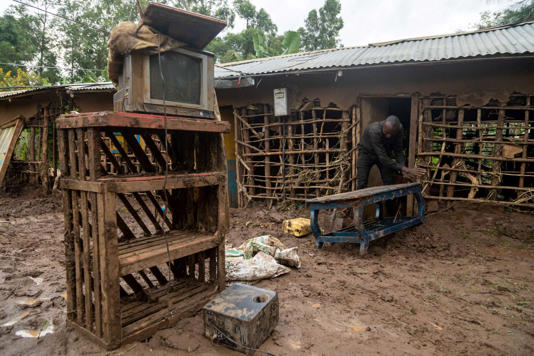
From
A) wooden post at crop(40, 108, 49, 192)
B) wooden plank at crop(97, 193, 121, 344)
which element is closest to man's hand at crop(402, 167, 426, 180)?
wooden plank at crop(97, 193, 121, 344)

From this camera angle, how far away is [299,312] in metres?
2.78

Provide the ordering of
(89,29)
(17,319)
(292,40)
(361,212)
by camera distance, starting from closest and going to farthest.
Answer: (17,319), (361,212), (292,40), (89,29)

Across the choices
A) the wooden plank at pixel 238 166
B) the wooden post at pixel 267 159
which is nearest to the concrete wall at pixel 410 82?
the wooden post at pixel 267 159

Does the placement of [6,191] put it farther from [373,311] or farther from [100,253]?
[373,311]

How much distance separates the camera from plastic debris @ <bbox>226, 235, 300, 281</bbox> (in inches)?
135

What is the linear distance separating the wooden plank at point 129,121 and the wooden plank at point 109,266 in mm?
461

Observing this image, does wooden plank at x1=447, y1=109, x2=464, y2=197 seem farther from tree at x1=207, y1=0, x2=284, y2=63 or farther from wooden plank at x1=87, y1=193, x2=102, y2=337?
tree at x1=207, y1=0, x2=284, y2=63

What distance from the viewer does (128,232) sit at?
278cm

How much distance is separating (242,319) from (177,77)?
5.98 ft

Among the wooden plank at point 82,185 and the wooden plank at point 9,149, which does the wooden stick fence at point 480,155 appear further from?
the wooden plank at point 9,149

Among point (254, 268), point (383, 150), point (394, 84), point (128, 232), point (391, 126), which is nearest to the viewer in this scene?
point (128, 232)

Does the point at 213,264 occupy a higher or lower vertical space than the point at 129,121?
lower

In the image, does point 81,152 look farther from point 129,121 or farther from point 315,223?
point 315,223

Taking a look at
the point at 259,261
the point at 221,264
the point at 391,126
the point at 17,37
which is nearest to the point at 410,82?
the point at 391,126
